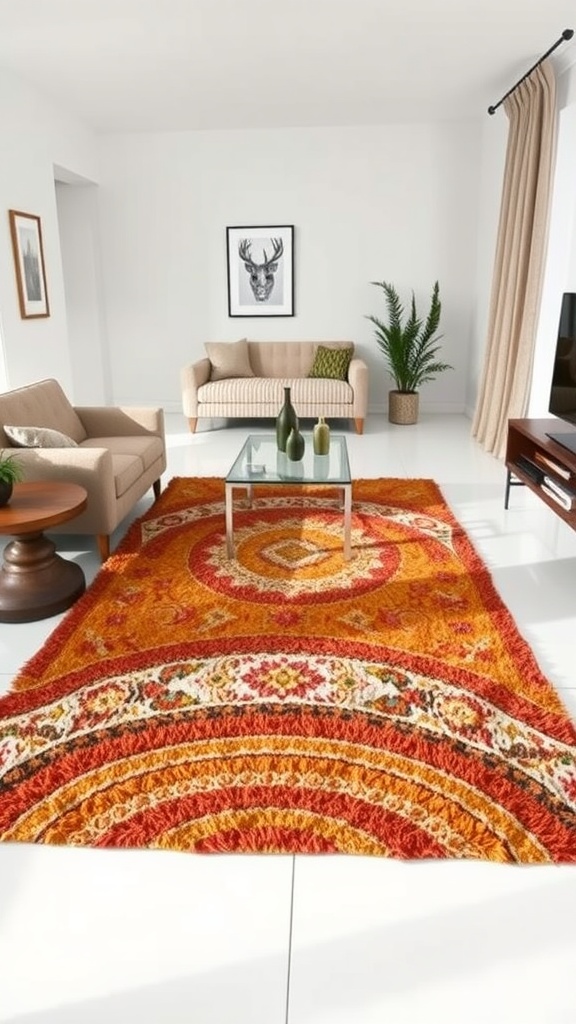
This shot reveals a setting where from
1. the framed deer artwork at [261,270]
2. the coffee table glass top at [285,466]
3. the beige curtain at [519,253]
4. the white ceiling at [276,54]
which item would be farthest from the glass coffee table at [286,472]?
the framed deer artwork at [261,270]

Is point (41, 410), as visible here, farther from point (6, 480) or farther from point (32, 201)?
point (32, 201)

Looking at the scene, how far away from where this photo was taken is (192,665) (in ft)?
7.70

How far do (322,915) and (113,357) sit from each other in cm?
626

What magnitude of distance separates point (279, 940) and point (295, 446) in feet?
7.89

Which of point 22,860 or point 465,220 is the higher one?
point 465,220

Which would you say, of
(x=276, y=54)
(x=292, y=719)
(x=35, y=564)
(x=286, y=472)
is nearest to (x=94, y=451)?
(x=35, y=564)

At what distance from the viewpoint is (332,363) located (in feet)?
20.6

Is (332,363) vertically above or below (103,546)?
above

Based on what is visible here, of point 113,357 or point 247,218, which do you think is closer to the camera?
point 247,218

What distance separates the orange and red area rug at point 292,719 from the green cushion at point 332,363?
3319 millimetres

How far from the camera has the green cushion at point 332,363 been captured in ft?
20.5

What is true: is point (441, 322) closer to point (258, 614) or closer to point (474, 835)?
point (258, 614)

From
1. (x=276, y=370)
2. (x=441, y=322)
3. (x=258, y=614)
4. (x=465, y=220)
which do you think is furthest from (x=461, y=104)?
(x=258, y=614)

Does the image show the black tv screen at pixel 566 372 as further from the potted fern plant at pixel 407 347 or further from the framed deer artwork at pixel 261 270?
the framed deer artwork at pixel 261 270
